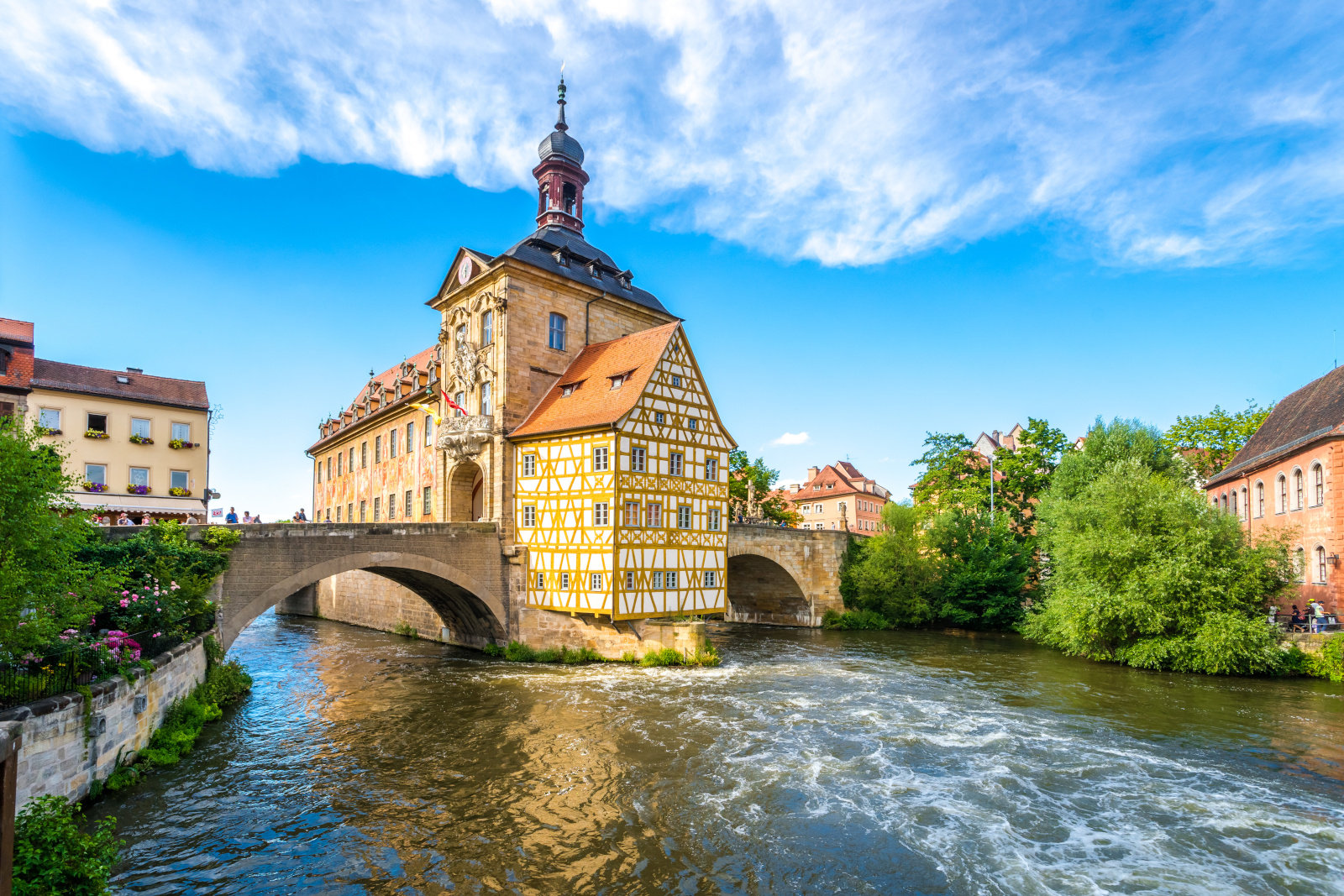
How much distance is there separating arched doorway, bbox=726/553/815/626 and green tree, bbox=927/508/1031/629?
6360 mm

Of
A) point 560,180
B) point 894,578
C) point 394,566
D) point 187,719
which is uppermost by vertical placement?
point 560,180

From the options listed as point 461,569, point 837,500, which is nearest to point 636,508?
point 461,569

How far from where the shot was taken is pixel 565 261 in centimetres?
2722

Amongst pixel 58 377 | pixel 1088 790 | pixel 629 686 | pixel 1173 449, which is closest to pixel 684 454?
pixel 629 686

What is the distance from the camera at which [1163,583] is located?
21688 mm

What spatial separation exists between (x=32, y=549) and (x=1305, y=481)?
3291 centimetres

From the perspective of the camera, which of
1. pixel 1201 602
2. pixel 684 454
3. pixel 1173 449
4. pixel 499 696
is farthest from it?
pixel 1173 449

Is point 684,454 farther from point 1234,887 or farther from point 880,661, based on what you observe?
point 1234,887

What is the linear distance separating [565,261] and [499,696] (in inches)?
610

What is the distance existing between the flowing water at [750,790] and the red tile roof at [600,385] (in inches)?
303

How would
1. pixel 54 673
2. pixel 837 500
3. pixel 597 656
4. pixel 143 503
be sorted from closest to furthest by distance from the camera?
pixel 54 673 < pixel 597 656 < pixel 143 503 < pixel 837 500

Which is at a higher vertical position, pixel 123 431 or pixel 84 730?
pixel 123 431

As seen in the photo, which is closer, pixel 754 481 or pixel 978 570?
pixel 978 570

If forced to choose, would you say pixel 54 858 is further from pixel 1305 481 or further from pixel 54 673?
pixel 1305 481
